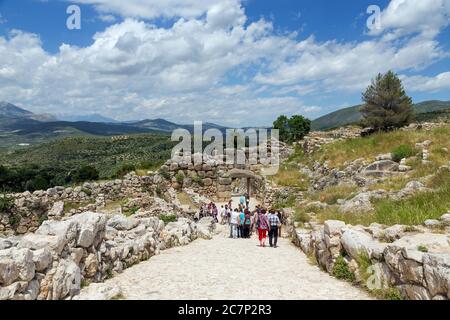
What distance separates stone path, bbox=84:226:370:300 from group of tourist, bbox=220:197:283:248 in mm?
1879

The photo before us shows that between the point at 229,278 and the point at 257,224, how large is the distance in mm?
8345

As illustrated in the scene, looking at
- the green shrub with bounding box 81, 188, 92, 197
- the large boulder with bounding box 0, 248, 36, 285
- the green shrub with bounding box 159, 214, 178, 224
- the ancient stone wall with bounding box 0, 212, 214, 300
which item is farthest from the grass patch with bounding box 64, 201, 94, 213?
the large boulder with bounding box 0, 248, 36, 285

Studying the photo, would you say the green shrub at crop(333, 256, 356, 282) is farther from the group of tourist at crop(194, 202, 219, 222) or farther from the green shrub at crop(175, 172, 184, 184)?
the green shrub at crop(175, 172, 184, 184)

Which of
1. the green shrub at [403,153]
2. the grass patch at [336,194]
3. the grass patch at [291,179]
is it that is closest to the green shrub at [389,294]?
the grass patch at [336,194]

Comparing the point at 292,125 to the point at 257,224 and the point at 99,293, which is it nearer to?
the point at 257,224

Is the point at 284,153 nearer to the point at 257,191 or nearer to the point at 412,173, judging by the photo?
the point at 257,191

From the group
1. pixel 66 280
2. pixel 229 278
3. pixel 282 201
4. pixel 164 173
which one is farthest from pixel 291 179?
pixel 66 280

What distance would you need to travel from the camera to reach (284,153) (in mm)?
33562

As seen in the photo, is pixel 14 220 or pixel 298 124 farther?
pixel 298 124

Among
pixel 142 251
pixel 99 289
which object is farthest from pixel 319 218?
pixel 99 289

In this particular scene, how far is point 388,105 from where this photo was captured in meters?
31.6

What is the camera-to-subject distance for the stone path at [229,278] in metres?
6.91

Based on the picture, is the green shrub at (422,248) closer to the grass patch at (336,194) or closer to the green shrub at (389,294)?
the green shrub at (389,294)

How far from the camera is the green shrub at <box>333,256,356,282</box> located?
775cm
